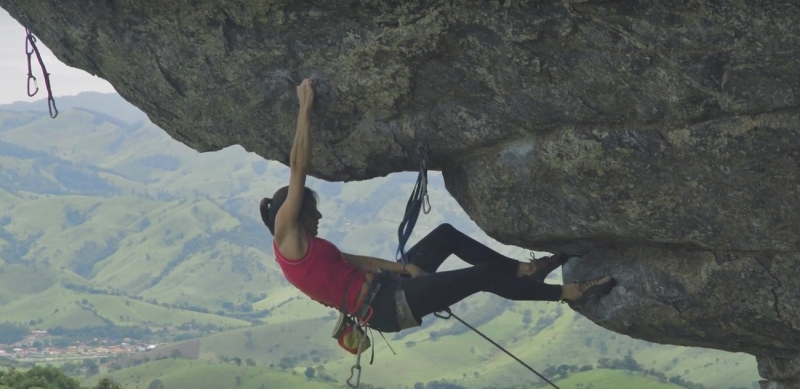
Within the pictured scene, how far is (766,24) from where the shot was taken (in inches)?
311

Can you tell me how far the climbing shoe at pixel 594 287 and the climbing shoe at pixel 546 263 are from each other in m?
0.47

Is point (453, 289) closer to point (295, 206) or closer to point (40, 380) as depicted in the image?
point (295, 206)

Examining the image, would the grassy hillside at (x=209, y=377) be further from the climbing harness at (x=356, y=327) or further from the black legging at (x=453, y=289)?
the black legging at (x=453, y=289)

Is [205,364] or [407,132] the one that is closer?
[407,132]

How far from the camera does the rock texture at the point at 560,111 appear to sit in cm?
869

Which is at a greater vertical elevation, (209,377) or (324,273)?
(209,377)

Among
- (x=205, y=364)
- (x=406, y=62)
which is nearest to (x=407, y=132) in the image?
(x=406, y=62)

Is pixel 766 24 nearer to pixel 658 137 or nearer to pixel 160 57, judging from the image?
pixel 658 137

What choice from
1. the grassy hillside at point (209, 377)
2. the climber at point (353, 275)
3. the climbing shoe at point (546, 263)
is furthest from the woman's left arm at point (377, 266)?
the grassy hillside at point (209, 377)

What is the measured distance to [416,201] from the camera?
453 inches

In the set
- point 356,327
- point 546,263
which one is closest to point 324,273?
point 356,327

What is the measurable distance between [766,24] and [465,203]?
17.9 feet

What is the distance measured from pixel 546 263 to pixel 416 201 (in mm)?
2068

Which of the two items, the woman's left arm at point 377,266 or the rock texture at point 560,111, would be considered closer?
the rock texture at point 560,111
